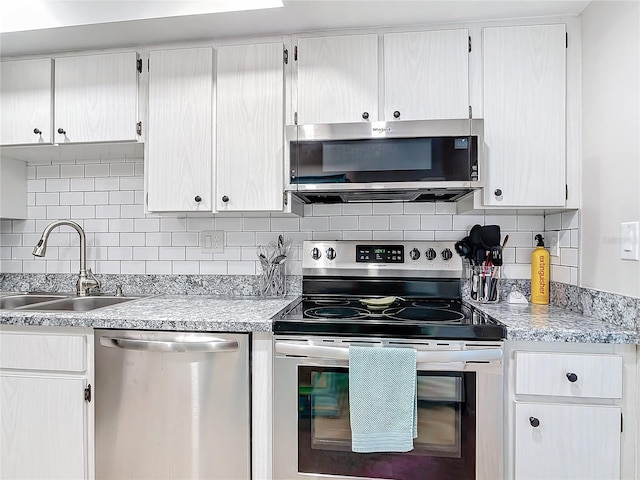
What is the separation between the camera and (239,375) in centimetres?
146

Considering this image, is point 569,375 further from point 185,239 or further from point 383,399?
point 185,239

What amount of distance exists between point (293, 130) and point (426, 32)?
749 mm

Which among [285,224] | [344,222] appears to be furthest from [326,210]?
[285,224]

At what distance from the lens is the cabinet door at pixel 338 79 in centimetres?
174

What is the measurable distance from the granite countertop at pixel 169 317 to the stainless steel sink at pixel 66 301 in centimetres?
39

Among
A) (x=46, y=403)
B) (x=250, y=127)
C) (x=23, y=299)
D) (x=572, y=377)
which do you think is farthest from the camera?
(x=23, y=299)

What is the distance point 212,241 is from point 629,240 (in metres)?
1.88

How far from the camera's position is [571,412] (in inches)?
51.8

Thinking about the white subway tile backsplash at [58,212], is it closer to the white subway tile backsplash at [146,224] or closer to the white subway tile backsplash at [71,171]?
the white subway tile backsplash at [71,171]

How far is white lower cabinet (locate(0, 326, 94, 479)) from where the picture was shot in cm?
155

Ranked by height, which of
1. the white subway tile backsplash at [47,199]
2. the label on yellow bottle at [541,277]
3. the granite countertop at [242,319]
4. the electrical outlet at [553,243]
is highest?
the white subway tile backsplash at [47,199]

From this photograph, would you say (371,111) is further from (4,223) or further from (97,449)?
(4,223)

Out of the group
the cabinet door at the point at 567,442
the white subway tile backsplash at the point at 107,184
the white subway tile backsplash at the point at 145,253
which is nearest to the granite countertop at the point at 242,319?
the cabinet door at the point at 567,442

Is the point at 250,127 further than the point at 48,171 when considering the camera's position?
No
